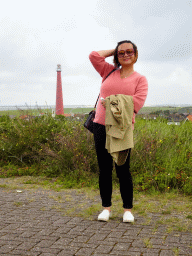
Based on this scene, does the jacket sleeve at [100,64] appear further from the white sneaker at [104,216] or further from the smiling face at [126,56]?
the white sneaker at [104,216]

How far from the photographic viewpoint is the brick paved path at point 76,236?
346 cm

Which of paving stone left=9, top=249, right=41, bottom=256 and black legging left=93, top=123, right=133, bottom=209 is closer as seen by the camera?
paving stone left=9, top=249, right=41, bottom=256

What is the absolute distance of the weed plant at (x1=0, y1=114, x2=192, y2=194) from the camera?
6.19m

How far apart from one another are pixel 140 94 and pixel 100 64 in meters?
0.72

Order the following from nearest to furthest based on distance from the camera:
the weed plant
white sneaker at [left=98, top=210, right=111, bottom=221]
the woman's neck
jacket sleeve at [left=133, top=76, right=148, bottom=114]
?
jacket sleeve at [left=133, top=76, right=148, bottom=114]
the woman's neck
white sneaker at [left=98, top=210, right=111, bottom=221]
the weed plant

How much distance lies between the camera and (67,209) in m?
4.95

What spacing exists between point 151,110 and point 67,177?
5.49m

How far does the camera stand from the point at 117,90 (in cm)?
403

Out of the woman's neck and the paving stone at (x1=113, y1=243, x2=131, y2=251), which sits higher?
the woman's neck

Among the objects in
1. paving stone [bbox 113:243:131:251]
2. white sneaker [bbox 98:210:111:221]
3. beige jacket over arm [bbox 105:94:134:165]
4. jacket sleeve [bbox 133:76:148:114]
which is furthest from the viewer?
white sneaker [bbox 98:210:111:221]

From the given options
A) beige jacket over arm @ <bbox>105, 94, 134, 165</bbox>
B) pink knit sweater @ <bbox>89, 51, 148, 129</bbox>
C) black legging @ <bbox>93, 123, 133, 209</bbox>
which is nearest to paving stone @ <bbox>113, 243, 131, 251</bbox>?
black legging @ <bbox>93, 123, 133, 209</bbox>

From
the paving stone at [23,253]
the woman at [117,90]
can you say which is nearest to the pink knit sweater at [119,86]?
the woman at [117,90]

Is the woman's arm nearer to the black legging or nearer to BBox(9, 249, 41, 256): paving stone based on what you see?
the black legging

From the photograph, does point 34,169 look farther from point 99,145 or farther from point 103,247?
point 103,247
